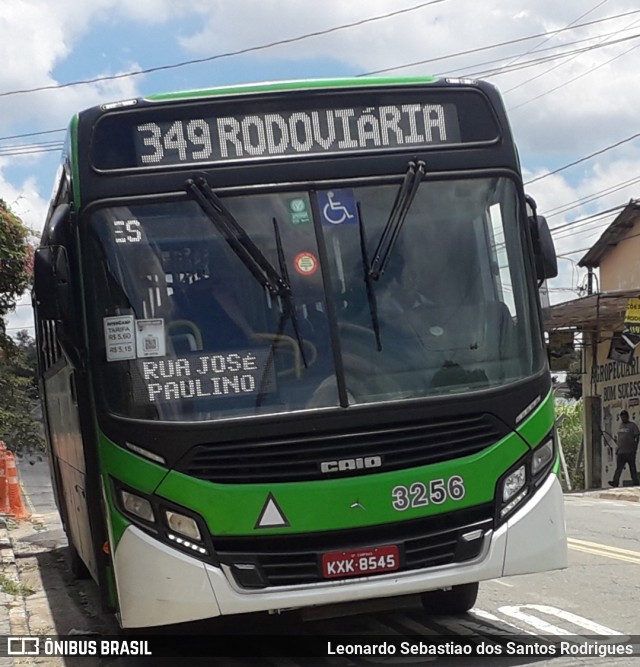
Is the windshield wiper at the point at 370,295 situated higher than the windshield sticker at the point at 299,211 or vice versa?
the windshield sticker at the point at 299,211

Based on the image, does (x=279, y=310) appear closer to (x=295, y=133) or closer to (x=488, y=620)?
(x=295, y=133)

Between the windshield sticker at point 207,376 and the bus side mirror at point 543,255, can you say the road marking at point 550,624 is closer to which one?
the bus side mirror at point 543,255

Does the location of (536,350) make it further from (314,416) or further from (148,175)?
(148,175)

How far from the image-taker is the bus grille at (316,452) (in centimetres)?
589

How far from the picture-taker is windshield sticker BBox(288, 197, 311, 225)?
6.24 meters

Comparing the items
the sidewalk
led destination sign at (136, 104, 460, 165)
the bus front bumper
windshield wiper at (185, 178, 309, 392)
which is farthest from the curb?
the sidewalk

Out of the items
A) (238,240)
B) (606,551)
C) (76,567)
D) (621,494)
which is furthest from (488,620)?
(621,494)

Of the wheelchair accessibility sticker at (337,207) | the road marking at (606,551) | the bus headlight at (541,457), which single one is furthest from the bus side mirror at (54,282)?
the road marking at (606,551)

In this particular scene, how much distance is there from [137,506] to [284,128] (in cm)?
227

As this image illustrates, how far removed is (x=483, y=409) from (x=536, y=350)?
1.89 ft

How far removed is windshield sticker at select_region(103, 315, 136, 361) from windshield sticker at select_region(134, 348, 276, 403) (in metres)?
0.10

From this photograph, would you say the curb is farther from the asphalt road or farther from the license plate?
the license plate

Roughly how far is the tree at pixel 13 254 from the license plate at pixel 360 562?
8.39 metres

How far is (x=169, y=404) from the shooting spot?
6.03 meters
